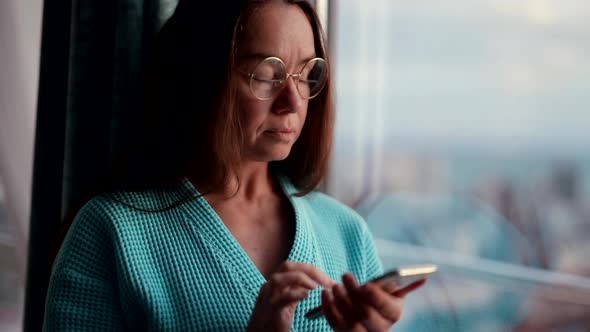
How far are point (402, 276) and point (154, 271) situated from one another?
355mm

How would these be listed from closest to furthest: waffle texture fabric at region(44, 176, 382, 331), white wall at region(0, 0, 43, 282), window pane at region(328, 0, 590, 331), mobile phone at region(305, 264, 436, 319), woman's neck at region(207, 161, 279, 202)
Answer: mobile phone at region(305, 264, 436, 319) → waffle texture fabric at region(44, 176, 382, 331) → woman's neck at region(207, 161, 279, 202) → white wall at region(0, 0, 43, 282) → window pane at region(328, 0, 590, 331)

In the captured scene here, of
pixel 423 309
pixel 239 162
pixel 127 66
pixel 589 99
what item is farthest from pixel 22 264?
pixel 589 99

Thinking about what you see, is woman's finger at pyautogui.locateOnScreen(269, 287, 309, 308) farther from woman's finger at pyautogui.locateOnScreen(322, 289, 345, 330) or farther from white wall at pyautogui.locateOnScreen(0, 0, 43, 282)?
white wall at pyautogui.locateOnScreen(0, 0, 43, 282)

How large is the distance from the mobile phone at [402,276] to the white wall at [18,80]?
0.85 meters

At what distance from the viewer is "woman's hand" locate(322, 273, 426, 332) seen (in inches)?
27.8

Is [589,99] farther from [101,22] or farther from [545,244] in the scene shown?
[101,22]

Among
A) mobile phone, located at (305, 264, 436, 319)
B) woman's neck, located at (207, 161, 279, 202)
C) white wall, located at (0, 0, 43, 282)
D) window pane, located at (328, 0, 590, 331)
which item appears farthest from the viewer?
window pane, located at (328, 0, 590, 331)

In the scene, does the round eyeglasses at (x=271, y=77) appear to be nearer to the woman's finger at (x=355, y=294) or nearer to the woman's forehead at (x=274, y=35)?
the woman's forehead at (x=274, y=35)

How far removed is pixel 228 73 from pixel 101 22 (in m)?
0.32

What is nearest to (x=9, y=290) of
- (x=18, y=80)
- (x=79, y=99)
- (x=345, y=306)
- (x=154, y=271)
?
(x=18, y=80)

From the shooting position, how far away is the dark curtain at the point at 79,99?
101cm

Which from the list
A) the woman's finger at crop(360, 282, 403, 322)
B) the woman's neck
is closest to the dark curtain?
the woman's neck

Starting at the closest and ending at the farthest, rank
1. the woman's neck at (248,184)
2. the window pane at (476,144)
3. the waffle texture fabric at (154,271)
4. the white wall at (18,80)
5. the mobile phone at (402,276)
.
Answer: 1. the mobile phone at (402,276)
2. the waffle texture fabric at (154,271)
3. the woman's neck at (248,184)
4. the white wall at (18,80)
5. the window pane at (476,144)

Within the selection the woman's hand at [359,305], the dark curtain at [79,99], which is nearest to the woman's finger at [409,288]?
the woman's hand at [359,305]
